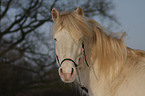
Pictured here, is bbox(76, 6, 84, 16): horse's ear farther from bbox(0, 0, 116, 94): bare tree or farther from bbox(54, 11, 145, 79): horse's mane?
bbox(0, 0, 116, 94): bare tree

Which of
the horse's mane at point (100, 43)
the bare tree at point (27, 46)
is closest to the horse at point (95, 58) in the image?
the horse's mane at point (100, 43)

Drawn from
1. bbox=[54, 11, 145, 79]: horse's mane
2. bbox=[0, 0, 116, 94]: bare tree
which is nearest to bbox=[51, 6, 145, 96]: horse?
bbox=[54, 11, 145, 79]: horse's mane

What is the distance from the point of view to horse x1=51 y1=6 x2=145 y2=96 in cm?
166

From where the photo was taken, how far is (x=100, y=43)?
190 centimetres

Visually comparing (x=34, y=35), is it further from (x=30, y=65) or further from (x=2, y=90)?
(x=2, y=90)

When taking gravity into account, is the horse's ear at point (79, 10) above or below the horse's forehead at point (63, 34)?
above

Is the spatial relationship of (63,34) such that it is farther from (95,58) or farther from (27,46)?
(27,46)

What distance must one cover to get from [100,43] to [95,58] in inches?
7.9

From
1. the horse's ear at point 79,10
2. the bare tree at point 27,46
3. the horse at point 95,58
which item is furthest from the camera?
the bare tree at point 27,46

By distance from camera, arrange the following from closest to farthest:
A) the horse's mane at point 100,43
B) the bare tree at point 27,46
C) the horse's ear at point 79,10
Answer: the horse's mane at point 100,43
the horse's ear at point 79,10
the bare tree at point 27,46

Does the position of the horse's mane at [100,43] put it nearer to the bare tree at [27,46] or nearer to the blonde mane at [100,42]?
the blonde mane at [100,42]

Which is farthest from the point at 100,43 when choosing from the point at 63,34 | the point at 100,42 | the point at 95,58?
the point at 63,34

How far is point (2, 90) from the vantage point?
8711mm

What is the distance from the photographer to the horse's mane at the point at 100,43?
71.8 inches
